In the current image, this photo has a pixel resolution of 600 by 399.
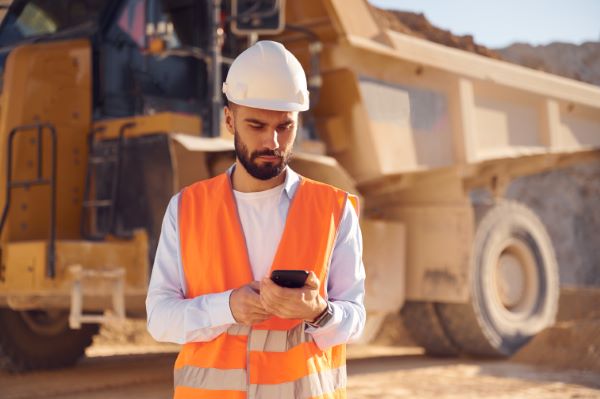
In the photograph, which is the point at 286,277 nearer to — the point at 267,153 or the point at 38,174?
the point at 267,153

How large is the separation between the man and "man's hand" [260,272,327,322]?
3 cm

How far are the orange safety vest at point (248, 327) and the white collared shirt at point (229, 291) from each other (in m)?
0.02

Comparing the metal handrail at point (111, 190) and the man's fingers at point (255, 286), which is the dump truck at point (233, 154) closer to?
the metal handrail at point (111, 190)

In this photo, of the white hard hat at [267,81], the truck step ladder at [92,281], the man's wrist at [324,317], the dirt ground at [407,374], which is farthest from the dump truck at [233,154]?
the man's wrist at [324,317]

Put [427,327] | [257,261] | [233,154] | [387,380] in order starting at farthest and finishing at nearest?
[427,327] < [387,380] < [233,154] < [257,261]

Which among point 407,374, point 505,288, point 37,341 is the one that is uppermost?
point 505,288

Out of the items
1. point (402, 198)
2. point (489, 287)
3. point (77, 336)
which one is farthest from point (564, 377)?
point (77, 336)

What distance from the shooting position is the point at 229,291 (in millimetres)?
1966

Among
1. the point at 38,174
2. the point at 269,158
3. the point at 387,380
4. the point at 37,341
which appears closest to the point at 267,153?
the point at 269,158

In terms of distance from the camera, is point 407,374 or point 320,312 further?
point 407,374

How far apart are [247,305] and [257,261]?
0.64 ft

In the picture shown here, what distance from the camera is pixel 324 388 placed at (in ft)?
6.73

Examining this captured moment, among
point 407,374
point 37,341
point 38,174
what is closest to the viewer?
point 38,174

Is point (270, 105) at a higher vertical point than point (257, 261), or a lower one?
higher
